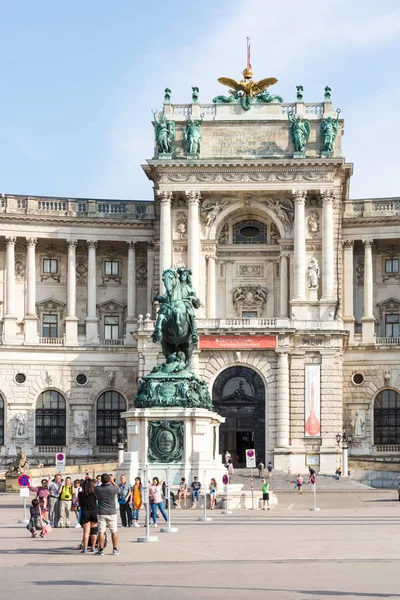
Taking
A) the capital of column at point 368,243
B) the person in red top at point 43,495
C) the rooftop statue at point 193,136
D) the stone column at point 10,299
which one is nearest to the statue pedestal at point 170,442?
the person in red top at point 43,495

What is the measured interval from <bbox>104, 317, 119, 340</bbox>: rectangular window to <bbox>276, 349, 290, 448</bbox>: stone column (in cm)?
1492

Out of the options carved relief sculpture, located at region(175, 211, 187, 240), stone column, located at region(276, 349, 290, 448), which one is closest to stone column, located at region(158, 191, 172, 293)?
carved relief sculpture, located at region(175, 211, 187, 240)

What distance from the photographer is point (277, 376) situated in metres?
81.5

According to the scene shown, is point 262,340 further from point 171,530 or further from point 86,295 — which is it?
point 171,530

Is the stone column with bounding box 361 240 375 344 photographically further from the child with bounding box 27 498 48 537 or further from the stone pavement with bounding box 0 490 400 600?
the child with bounding box 27 498 48 537

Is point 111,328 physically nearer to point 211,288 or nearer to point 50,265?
point 50,265

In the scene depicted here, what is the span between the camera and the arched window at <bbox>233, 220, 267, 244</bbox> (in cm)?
8806

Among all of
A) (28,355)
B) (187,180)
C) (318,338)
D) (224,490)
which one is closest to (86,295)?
(28,355)

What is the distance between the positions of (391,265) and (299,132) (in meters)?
13.3

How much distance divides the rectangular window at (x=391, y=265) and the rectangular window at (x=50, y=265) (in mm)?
23469

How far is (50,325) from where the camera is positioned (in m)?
91.1

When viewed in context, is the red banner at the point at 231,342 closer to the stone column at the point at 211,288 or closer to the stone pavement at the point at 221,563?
the stone column at the point at 211,288

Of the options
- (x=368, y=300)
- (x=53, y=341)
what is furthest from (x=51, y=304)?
(x=368, y=300)

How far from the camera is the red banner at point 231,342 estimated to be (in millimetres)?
81500
